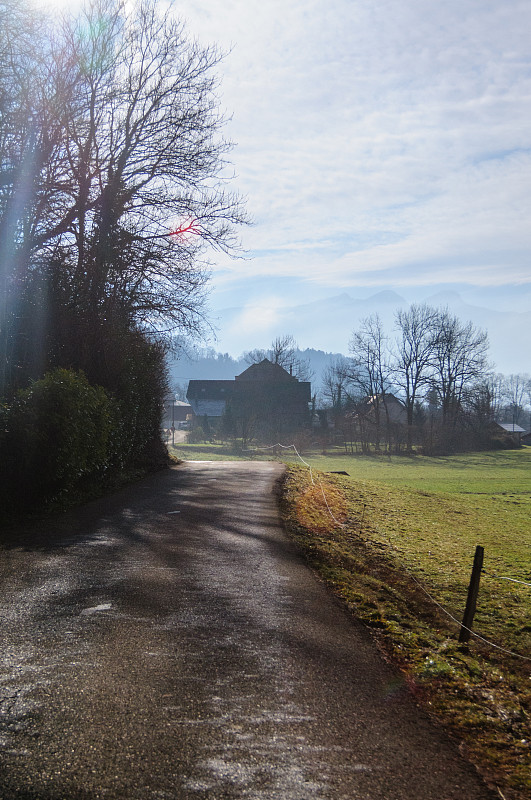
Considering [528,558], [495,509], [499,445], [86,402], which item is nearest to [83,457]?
[86,402]

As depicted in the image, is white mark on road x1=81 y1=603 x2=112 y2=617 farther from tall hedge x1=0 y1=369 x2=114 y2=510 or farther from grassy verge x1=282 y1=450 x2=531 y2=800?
tall hedge x1=0 y1=369 x2=114 y2=510

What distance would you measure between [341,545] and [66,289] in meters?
9.61

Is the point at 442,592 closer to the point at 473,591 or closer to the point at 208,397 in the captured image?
the point at 473,591

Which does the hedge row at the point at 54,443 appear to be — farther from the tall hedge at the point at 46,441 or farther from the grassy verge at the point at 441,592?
the grassy verge at the point at 441,592

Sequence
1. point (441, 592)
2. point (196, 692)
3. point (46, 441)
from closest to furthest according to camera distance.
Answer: point (196, 692)
point (441, 592)
point (46, 441)

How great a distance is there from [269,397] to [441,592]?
6592 centimetres

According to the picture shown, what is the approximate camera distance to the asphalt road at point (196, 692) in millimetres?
3270

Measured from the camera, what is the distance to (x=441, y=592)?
9055 millimetres

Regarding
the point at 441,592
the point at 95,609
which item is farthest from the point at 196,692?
the point at 441,592

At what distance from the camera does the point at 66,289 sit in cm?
1605

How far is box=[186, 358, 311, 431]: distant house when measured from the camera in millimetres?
68688

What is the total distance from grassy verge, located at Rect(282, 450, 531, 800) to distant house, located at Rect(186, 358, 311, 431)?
4667cm

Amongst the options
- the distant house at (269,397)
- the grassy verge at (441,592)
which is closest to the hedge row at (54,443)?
the grassy verge at (441,592)

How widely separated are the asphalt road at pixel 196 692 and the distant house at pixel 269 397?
56.7 metres
